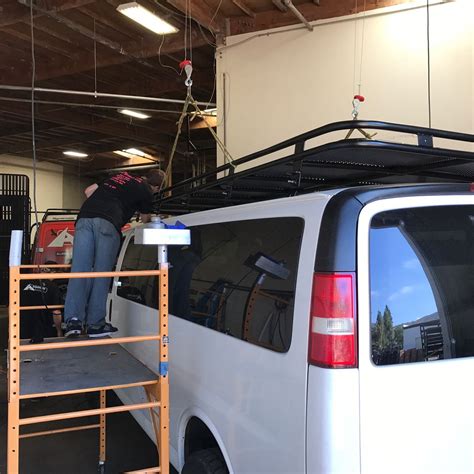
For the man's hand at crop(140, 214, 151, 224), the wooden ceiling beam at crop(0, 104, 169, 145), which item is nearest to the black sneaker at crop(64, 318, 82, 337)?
the man's hand at crop(140, 214, 151, 224)

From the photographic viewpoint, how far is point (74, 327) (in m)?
3.66

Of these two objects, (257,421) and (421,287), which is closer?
(421,287)

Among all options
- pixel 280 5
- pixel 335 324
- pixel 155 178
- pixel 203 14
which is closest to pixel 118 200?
pixel 155 178

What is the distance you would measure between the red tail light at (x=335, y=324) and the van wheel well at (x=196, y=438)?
4.03 feet

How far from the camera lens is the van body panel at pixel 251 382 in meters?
1.79

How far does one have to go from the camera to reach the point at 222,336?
237cm

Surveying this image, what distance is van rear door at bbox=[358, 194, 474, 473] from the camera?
65.6 inches

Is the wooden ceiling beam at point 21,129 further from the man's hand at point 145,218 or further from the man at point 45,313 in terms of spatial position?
the man's hand at point 145,218

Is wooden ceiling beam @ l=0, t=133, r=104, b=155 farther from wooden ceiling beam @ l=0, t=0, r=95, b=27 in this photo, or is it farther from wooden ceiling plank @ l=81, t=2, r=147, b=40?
wooden ceiling beam @ l=0, t=0, r=95, b=27

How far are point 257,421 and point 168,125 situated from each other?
10753 mm

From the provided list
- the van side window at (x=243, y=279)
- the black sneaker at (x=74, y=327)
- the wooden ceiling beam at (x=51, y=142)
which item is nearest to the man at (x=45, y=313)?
the black sneaker at (x=74, y=327)

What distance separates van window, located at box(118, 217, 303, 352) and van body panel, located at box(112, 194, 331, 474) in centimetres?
4

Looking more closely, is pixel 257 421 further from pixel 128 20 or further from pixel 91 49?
pixel 91 49

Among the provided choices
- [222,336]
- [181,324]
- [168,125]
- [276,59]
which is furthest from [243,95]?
[168,125]
